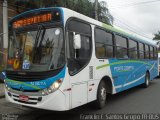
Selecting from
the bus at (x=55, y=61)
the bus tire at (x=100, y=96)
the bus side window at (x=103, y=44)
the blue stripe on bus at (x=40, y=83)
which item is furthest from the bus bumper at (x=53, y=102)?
the bus side window at (x=103, y=44)

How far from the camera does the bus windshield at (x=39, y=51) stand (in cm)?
626

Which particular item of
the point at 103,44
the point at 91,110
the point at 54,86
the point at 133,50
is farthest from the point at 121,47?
the point at 54,86

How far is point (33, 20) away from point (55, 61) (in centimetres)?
140

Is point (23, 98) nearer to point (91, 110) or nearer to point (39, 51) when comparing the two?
point (39, 51)

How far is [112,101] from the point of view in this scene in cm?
974

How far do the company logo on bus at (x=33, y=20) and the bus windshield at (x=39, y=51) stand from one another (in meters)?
0.25

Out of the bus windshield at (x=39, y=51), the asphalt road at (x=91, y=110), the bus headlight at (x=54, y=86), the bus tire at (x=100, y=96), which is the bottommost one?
the asphalt road at (x=91, y=110)

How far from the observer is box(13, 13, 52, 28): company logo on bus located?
658 centimetres

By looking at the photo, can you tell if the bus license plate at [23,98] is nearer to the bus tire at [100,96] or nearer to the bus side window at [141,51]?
the bus tire at [100,96]

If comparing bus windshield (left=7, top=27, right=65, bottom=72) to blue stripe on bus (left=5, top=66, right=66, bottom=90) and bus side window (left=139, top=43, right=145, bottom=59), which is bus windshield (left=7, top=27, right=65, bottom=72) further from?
bus side window (left=139, top=43, right=145, bottom=59)

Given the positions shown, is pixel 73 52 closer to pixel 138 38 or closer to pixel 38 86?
pixel 38 86

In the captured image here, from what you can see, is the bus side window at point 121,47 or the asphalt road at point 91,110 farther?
the bus side window at point 121,47

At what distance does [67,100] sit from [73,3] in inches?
554

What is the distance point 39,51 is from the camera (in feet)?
21.1
